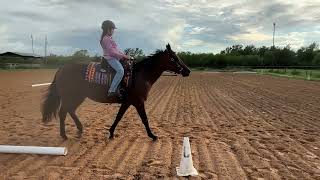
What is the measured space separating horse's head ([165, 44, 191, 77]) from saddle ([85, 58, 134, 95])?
903mm

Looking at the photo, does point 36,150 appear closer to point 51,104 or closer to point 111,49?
point 51,104

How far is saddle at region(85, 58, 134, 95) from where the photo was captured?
28.9ft

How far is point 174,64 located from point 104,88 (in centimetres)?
158

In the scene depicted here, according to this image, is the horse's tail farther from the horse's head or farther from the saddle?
the horse's head

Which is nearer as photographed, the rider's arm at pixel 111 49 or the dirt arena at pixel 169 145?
the dirt arena at pixel 169 145

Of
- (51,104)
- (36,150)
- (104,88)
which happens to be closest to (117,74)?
(104,88)

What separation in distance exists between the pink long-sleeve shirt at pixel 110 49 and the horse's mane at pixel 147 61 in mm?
537

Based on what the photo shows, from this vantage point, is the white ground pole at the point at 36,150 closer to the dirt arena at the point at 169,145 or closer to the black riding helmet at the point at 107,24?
the dirt arena at the point at 169,145

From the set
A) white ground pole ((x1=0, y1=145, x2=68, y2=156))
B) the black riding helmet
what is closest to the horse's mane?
the black riding helmet

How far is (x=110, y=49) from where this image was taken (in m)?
8.59

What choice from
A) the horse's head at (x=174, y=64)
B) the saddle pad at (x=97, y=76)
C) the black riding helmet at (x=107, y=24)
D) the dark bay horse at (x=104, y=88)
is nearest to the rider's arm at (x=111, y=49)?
the black riding helmet at (x=107, y=24)

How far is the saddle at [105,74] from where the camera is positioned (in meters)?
8.80

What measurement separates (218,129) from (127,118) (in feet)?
10.0

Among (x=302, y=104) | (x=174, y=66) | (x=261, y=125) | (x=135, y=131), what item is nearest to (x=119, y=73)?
(x=174, y=66)
